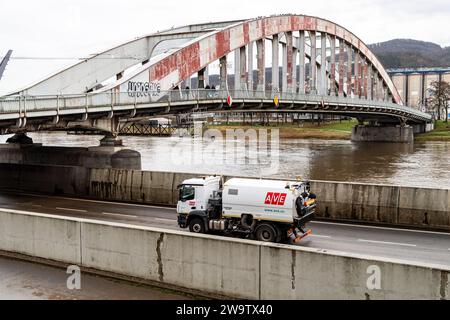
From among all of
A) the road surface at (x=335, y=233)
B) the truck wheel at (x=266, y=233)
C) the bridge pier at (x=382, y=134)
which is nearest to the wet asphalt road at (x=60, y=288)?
the truck wheel at (x=266, y=233)

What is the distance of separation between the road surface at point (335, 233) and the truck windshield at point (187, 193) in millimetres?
2127

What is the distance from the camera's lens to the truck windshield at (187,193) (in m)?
19.0

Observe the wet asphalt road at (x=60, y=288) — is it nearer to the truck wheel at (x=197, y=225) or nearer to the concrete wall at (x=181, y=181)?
the truck wheel at (x=197, y=225)

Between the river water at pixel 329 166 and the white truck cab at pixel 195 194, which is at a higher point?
the white truck cab at pixel 195 194

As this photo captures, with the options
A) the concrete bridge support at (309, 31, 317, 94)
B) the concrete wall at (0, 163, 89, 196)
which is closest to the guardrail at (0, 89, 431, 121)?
the concrete wall at (0, 163, 89, 196)

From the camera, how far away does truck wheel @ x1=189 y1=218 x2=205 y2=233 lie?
18.7m

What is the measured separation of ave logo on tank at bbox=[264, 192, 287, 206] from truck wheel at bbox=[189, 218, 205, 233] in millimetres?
2657

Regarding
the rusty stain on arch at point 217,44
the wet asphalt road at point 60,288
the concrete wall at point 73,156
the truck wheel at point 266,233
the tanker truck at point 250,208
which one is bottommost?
the wet asphalt road at point 60,288

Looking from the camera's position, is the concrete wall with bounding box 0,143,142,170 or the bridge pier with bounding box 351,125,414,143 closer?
the concrete wall with bounding box 0,143,142,170

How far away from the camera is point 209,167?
4659 centimetres

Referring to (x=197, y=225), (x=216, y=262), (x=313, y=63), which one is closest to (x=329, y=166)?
(x=313, y=63)

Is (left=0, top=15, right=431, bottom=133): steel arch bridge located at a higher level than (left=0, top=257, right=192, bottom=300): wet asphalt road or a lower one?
higher

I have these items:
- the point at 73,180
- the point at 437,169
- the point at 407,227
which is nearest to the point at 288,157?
the point at 437,169
